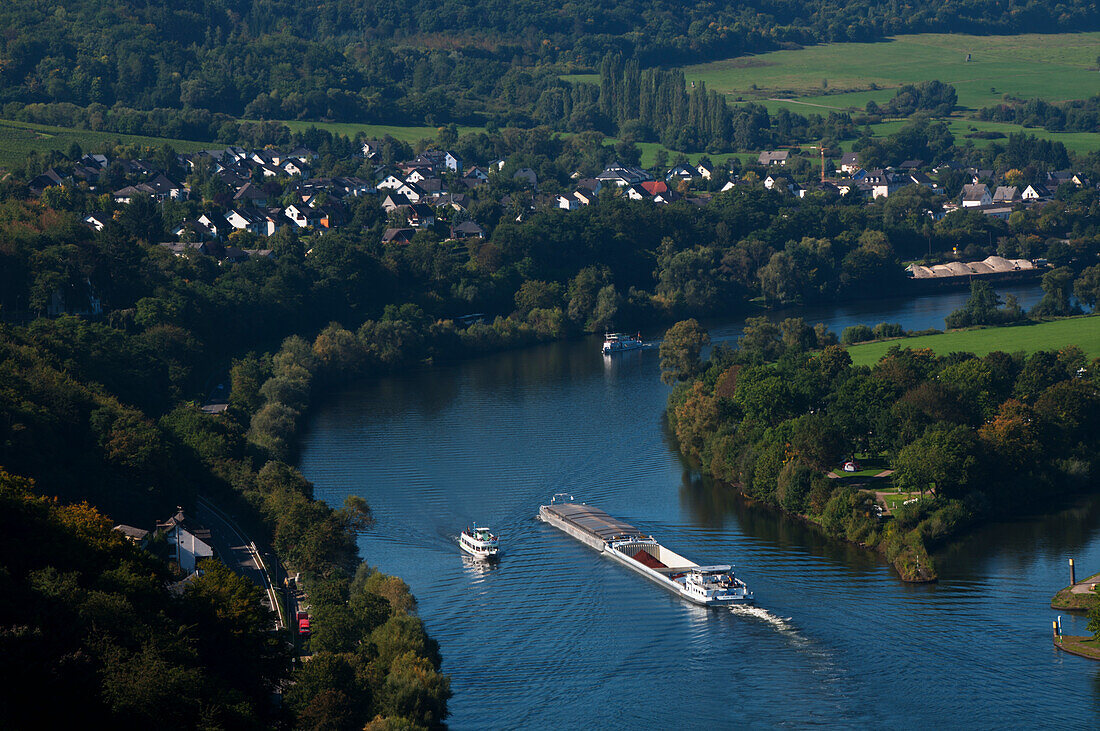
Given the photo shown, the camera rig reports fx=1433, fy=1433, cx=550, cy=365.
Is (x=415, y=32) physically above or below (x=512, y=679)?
above

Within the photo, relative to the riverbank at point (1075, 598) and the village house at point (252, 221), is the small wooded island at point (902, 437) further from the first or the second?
the village house at point (252, 221)

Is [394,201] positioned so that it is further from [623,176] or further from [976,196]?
[976,196]

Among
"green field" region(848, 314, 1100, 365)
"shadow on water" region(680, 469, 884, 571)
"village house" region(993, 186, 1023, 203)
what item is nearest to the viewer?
"shadow on water" region(680, 469, 884, 571)

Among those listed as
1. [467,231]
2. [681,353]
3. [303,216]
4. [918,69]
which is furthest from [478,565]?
[918,69]

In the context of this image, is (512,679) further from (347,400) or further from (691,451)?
(347,400)

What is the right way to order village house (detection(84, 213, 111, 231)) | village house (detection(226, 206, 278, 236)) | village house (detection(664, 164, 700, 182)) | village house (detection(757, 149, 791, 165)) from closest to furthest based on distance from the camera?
village house (detection(84, 213, 111, 231)) → village house (detection(226, 206, 278, 236)) → village house (detection(664, 164, 700, 182)) → village house (detection(757, 149, 791, 165))

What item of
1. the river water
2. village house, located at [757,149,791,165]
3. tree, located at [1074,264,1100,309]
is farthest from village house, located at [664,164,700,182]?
the river water

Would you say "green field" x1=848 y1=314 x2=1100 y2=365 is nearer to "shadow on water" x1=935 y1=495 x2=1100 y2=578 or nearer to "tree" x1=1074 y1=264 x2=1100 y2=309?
"tree" x1=1074 y1=264 x2=1100 y2=309

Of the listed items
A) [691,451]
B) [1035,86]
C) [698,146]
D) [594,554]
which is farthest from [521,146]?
[594,554]
